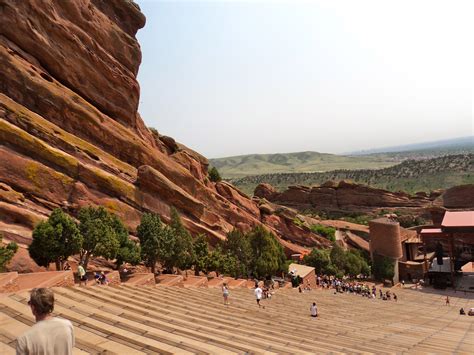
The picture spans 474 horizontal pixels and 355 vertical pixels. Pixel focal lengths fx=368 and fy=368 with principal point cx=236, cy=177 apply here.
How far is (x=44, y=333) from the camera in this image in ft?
13.7

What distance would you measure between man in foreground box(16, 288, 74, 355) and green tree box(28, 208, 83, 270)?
59.5 feet

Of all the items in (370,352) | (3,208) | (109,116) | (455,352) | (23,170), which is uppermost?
(109,116)

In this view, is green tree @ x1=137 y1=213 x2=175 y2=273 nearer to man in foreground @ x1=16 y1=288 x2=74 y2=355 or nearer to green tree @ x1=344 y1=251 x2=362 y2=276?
man in foreground @ x1=16 y1=288 x2=74 y2=355

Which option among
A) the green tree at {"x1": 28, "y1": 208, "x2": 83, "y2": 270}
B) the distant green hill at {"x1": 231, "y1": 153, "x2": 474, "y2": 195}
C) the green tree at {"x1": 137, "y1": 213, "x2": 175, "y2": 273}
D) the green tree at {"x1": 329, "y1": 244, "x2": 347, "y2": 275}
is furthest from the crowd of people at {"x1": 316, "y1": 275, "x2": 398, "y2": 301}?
the distant green hill at {"x1": 231, "y1": 153, "x2": 474, "y2": 195}

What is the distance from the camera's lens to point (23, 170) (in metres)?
28.2

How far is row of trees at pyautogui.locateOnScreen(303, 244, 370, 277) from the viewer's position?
1924 inches

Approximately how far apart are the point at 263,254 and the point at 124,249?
17.0 metres

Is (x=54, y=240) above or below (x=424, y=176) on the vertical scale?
above

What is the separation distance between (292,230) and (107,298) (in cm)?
5356

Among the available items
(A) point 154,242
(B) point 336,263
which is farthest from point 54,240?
(B) point 336,263

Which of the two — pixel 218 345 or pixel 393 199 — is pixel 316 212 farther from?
pixel 218 345

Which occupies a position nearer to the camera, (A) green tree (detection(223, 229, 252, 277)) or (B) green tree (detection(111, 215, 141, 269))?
(B) green tree (detection(111, 215, 141, 269))

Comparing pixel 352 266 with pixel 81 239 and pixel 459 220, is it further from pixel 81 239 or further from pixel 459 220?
pixel 81 239

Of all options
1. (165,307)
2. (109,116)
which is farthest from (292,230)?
(165,307)
